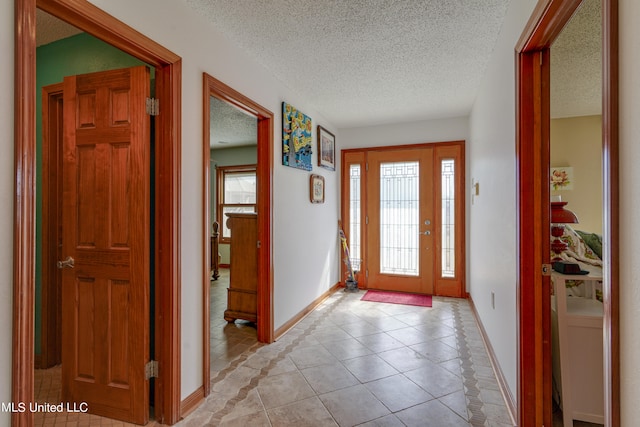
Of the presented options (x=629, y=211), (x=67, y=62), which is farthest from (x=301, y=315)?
(x=629, y=211)

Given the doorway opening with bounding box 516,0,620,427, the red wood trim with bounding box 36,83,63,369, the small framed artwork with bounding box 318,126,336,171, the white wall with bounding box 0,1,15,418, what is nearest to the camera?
the white wall with bounding box 0,1,15,418

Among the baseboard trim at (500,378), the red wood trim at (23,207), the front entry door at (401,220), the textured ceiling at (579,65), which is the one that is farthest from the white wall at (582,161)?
the red wood trim at (23,207)

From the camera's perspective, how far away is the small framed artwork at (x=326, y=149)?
4.07 meters

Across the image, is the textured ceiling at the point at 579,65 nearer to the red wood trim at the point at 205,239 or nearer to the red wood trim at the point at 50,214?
the red wood trim at the point at 205,239

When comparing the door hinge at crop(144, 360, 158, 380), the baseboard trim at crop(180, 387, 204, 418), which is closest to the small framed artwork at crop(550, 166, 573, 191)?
the baseboard trim at crop(180, 387, 204, 418)

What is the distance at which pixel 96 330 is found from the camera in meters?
1.84

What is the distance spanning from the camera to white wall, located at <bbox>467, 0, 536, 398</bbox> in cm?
183

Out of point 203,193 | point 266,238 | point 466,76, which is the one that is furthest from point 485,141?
point 203,193

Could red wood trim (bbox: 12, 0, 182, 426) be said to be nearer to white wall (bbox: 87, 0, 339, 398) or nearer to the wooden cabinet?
white wall (bbox: 87, 0, 339, 398)

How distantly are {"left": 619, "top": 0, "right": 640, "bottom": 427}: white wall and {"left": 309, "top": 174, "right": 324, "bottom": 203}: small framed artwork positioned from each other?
310 cm

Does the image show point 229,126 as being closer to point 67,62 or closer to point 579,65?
point 67,62

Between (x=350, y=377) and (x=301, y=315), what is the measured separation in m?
1.30

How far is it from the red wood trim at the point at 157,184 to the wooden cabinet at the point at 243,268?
1434mm

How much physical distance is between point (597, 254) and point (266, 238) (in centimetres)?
257
